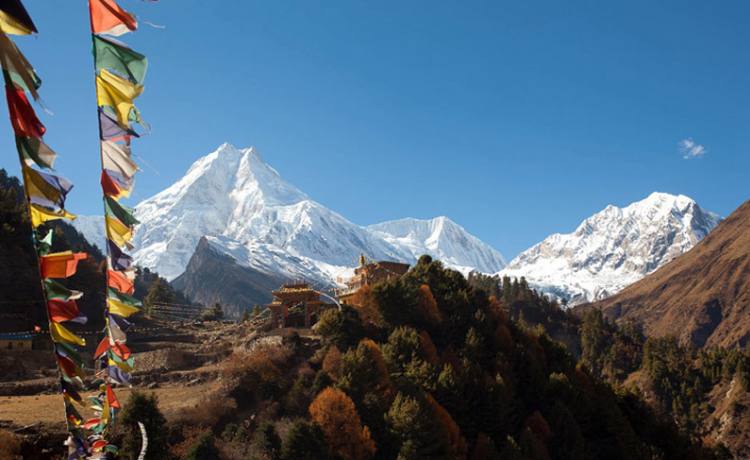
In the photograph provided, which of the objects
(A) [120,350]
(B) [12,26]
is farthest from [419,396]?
(B) [12,26]

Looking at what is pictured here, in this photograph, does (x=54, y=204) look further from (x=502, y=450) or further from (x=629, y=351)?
(x=629, y=351)

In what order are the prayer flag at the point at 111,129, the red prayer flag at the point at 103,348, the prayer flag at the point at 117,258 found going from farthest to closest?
the red prayer flag at the point at 103,348, the prayer flag at the point at 117,258, the prayer flag at the point at 111,129

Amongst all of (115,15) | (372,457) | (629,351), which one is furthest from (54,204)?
(629,351)

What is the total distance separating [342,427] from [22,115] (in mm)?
48255

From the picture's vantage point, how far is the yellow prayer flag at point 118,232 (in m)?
10.2

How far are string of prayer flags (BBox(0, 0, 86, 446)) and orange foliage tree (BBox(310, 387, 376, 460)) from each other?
43896mm

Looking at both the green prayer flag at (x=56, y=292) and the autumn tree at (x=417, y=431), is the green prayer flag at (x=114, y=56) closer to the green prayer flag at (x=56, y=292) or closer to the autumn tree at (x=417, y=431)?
the green prayer flag at (x=56, y=292)

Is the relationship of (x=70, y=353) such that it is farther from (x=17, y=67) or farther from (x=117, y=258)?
(x=17, y=67)

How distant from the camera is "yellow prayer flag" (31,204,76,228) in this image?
8.48 m

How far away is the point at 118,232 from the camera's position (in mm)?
10281

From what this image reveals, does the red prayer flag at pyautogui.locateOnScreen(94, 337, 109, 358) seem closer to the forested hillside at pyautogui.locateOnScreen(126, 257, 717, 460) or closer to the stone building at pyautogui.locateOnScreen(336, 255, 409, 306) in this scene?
the forested hillside at pyautogui.locateOnScreen(126, 257, 717, 460)

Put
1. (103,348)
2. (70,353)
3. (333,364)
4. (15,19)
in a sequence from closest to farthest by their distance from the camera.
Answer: (15,19) < (70,353) < (103,348) < (333,364)

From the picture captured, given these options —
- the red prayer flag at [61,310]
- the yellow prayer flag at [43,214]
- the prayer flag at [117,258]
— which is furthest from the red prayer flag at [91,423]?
the yellow prayer flag at [43,214]

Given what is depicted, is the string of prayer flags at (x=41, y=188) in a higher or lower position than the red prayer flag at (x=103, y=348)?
higher
